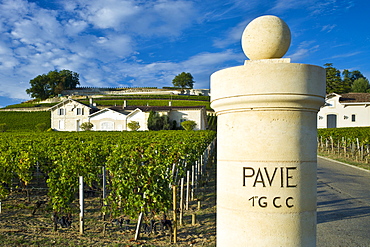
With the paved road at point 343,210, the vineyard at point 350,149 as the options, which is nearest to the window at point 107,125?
the vineyard at point 350,149

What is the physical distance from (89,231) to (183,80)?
102259 millimetres

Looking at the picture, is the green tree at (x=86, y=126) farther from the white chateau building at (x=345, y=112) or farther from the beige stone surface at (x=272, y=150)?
the beige stone surface at (x=272, y=150)

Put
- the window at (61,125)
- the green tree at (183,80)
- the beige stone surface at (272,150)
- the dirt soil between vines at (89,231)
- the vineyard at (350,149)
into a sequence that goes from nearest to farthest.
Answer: the beige stone surface at (272,150) → the dirt soil between vines at (89,231) → the vineyard at (350,149) → the window at (61,125) → the green tree at (183,80)

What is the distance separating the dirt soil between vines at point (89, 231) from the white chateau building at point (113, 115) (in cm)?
3856

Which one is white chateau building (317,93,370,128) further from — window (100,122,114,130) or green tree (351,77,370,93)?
green tree (351,77,370,93)

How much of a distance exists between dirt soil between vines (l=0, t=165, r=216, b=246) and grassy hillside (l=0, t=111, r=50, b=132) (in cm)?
5308

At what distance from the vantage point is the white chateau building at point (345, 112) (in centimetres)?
4359

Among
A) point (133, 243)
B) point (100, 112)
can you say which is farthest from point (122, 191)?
point (100, 112)

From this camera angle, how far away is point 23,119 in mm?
60594

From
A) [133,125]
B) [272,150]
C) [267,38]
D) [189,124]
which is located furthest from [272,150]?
[133,125]

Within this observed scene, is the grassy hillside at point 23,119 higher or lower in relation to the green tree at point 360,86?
lower

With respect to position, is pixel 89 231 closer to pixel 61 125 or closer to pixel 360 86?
pixel 61 125

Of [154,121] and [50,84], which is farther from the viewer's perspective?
[50,84]

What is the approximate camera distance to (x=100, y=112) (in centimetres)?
4956
